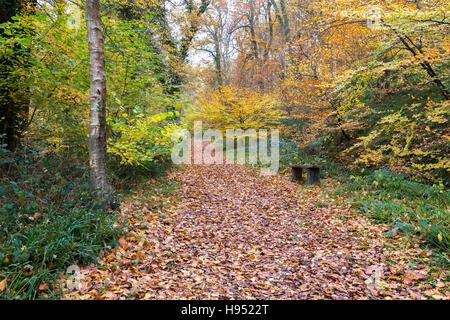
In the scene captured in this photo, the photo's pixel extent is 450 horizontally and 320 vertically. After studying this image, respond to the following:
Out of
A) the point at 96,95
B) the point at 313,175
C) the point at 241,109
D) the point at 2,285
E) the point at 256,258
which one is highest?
the point at 241,109

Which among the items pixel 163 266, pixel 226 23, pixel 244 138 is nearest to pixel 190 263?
pixel 163 266

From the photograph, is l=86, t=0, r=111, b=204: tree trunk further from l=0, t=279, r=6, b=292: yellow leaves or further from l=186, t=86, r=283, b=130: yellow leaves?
l=186, t=86, r=283, b=130: yellow leaves

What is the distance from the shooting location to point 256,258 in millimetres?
3785

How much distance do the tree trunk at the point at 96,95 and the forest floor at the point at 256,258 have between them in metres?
0.94

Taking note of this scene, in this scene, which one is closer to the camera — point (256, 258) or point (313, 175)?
point (256, 258)

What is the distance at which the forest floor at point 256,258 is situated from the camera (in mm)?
2836

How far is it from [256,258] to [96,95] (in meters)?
3.78

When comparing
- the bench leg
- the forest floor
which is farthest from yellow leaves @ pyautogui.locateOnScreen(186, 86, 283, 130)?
the forest floor

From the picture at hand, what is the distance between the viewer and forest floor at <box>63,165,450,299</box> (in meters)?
2.84

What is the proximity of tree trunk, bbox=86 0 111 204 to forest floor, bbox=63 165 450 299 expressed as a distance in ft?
3.08

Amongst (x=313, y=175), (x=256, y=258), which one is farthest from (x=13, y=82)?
(x=313, y=175)

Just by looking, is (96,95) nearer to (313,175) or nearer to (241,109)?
(313,175)

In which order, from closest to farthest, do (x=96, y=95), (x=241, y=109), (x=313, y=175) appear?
(x=96, y=95) → (x=313, y=175) → (x=241, y=109)

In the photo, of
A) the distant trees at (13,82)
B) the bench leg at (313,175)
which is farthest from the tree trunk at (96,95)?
the bench leg at (313,175)
